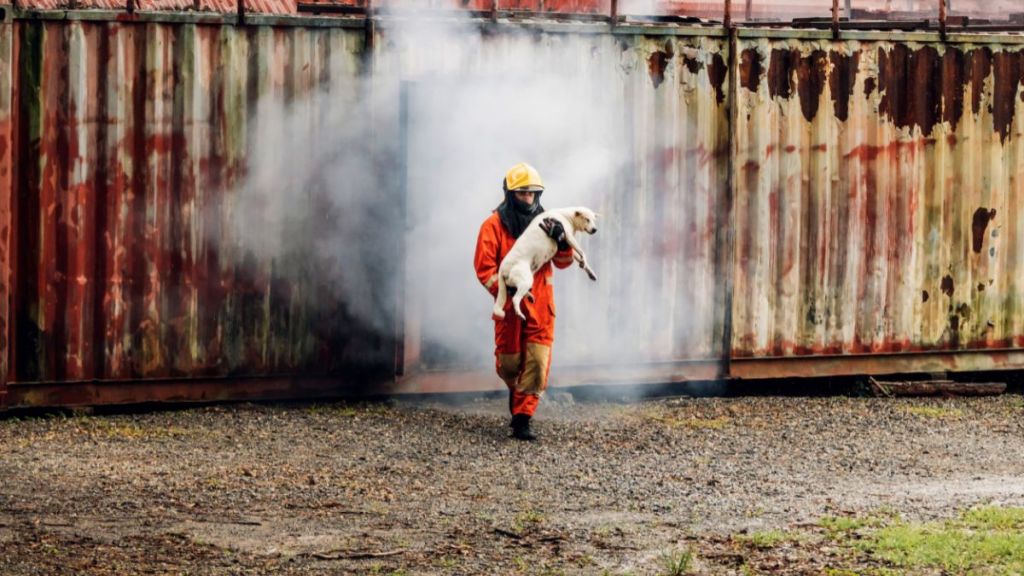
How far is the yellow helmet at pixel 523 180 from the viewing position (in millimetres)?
10508

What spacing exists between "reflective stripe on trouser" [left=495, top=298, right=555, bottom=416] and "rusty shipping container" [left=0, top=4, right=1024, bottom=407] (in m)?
1.34

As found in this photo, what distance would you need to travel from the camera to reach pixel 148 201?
1103 cm

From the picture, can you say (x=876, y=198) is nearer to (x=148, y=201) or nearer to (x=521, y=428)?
(x=521, y=428)

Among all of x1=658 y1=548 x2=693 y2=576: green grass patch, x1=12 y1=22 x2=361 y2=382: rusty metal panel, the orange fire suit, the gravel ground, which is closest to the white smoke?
x1=12 y1=22 x2=361 y2=382: rusty metal panel

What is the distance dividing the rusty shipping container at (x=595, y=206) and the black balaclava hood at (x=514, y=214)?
1187 millimetres

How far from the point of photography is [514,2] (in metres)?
15.8

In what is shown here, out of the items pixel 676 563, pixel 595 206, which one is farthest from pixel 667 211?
pixel 676 563

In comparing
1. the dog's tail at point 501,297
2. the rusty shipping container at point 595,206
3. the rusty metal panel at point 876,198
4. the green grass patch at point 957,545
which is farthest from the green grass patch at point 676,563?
the rusty metal panel at point 876,198

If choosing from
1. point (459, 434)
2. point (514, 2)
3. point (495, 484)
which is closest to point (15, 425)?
point (459, 434)

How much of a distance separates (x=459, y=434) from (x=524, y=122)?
2.49 m

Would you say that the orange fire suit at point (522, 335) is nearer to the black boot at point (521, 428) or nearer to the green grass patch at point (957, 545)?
the black boot at point (521, 428)

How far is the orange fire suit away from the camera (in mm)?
10398

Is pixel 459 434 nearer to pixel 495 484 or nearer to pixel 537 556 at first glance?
pixel 495 484

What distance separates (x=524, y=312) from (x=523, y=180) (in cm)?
82
